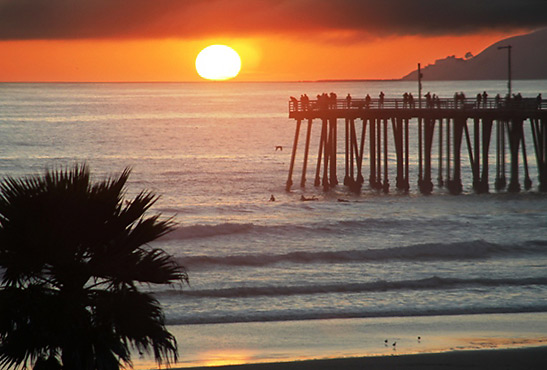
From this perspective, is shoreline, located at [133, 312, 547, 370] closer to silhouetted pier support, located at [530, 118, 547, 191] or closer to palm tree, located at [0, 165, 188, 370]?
palm tree, located at [0, 165, 188, 370]

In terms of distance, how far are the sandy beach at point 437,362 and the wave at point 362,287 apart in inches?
275

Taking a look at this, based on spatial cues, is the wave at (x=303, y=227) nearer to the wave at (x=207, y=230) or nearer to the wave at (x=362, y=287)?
the wave at (x=207, y=230)

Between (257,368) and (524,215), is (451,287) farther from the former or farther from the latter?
(524,215)

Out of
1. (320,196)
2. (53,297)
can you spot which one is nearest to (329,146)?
(320,196)

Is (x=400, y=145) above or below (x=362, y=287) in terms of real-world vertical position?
above

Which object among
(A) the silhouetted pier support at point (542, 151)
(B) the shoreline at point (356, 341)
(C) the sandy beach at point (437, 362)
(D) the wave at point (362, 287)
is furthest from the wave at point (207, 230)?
(C) the sandy beach at point (437, 362)

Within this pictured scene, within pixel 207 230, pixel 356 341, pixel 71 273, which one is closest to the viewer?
pixel 71 273

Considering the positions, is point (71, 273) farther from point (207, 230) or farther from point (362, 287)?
point (207, 230)

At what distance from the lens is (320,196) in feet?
139

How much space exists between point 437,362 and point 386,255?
44.5 ft

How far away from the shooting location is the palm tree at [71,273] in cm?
789

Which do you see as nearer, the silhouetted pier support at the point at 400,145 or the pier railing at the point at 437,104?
the pier railing at the point at 437,104

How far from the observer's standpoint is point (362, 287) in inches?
846

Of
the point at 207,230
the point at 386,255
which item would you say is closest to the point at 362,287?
the point at 386,255
